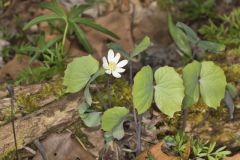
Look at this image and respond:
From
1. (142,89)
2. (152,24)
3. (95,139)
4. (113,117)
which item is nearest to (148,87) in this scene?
(142,89)

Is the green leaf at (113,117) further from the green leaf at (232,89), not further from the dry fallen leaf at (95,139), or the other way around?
the green leaf at (232,89)

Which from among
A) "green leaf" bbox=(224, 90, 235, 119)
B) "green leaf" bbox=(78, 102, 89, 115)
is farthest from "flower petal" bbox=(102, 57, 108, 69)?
"green leaf" bbox=(224, 90, 235, 119)

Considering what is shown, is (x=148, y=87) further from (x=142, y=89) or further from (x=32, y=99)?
(x=32, y=99)

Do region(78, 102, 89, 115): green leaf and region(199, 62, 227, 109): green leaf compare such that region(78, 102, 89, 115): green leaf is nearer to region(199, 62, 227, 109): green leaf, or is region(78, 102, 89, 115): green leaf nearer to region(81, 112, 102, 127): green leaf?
region(81, 112, 102, 127): green leaf

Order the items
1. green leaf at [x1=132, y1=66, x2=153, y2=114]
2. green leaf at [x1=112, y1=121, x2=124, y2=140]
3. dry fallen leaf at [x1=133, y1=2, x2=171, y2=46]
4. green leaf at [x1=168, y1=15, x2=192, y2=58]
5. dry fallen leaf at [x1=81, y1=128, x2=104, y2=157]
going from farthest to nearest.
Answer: dry fallen leaf at [x1=133, y1=2, x2=171, y2=46] → green leaf at [x1=168, y1=15, x2=192, y2=58] → dry fallen leaf at [x1=81, y1=128, x2=104, y2=157] → green leaf at [x1=112, y1=121, x2=124, y2=140] → green leaf at [x1=132, y1=66, x2=153, y2=114]

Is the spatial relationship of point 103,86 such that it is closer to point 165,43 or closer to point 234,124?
point 234,124

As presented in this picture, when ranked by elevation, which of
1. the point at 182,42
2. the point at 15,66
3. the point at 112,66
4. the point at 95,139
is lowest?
the point at 95,139

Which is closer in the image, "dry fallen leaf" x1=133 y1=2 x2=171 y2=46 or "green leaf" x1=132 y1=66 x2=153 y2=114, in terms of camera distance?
"green leaf" x1=132 y1=66 x2=153 y2=114
